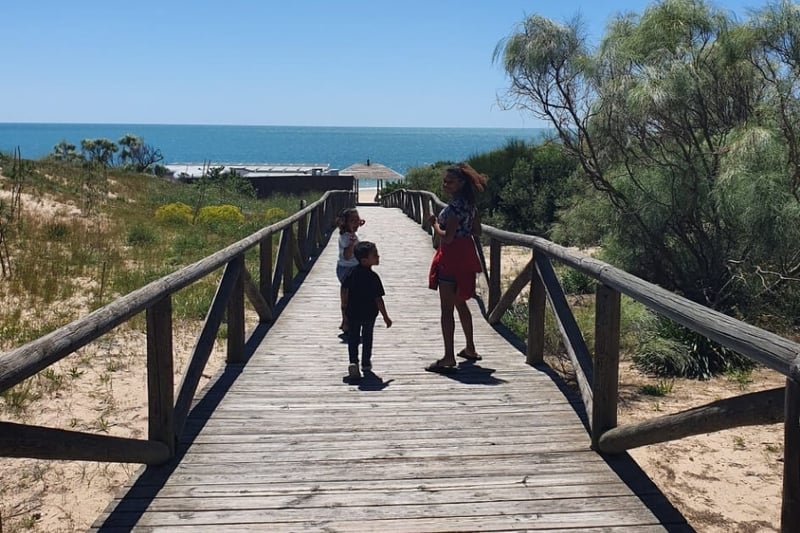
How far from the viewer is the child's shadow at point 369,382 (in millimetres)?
5579

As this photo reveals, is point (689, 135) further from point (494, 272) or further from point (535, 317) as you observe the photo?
point (535, 317)

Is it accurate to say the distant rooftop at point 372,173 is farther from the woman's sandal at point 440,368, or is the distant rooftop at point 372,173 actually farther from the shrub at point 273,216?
the woman's sandal at point 440,368

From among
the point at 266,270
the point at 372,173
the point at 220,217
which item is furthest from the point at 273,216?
the point at 372,173

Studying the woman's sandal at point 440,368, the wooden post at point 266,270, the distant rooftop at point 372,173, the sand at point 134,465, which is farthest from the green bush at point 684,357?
the distant rooftop at point 372,173

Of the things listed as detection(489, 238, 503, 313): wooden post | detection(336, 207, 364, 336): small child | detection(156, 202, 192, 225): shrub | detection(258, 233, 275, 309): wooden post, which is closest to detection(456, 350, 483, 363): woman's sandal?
detection(336, 207, 364, 336): small child

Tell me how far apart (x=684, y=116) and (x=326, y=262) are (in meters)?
6.09

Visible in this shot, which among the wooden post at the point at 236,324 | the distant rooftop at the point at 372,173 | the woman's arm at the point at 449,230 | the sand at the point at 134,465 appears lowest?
the sand at the point at 134,465

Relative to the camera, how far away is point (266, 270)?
26.5 ft

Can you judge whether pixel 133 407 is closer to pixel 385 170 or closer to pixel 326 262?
pixel 326 262

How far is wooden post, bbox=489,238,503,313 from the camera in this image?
307 inches

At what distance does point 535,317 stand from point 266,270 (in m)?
3.23

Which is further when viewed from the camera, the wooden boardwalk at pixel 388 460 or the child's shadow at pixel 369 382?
the child's shadow at pixel 369 382

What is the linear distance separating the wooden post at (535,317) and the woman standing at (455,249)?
18.0 inches

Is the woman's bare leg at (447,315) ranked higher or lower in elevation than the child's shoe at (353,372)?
higher
